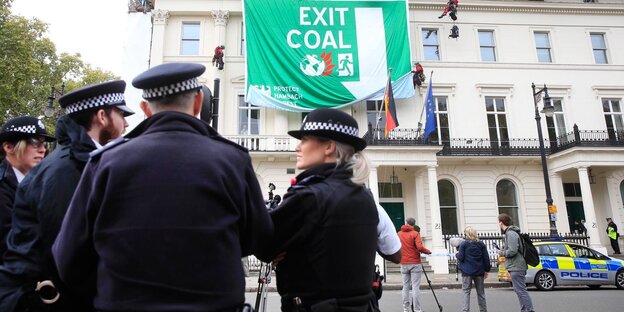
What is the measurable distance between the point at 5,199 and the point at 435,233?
61.4 feet

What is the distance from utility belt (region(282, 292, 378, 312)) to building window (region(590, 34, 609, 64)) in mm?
30307

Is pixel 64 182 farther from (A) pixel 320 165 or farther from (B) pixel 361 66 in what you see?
(B) pixel 361 66

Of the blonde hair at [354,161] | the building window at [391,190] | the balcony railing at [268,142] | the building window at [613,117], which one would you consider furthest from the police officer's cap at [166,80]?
the building window at [613,117]

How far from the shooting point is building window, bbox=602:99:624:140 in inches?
958

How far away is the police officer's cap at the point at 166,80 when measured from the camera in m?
1.97

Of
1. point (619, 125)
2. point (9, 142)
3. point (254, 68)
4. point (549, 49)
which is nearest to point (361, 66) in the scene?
point (254, 68)

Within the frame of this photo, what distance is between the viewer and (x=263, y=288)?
324cm

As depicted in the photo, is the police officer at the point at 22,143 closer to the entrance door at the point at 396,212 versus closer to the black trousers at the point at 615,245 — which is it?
the entrance door at the point at 396,212

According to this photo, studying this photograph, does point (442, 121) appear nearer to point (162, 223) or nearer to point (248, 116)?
point (248, 116)

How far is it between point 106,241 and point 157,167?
377 mm

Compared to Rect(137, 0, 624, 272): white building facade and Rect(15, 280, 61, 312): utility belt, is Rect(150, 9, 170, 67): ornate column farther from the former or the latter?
Rect(15, 280, 61, 312): utility belt

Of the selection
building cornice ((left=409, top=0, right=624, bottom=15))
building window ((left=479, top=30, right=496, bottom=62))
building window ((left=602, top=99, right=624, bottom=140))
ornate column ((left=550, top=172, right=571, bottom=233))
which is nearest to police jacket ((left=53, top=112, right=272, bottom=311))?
ornate column ((left=550, top=172, right=571, bottom=233))

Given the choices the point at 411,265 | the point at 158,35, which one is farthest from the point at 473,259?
the point at 158,35

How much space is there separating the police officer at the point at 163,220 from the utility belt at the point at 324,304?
475mm
